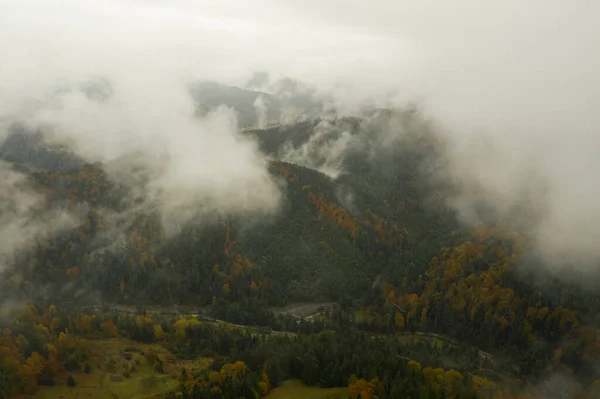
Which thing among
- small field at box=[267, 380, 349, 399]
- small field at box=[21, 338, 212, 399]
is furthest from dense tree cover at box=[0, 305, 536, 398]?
small field at box=[21, 338, 212, 399]

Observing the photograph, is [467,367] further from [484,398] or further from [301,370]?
[301,370]

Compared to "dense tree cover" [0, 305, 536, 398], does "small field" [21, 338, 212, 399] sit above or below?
below

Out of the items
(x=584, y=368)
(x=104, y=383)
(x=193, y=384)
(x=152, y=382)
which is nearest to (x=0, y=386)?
(x=104, y=383)

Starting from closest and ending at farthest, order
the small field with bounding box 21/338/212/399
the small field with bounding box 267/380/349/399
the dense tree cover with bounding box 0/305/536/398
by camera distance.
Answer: the dense tree cover with bounding box 0/305/536/398
the small field with bounding box 267/380/349/399
the small field with bounding box 21/338/212/399

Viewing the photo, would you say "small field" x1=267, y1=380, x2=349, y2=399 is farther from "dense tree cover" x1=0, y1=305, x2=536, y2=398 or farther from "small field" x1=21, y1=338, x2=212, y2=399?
"small field" x1=21, y1=338, x2=212, y2=399

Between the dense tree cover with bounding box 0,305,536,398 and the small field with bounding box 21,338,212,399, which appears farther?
the small field with bounding box 21,338,212,399

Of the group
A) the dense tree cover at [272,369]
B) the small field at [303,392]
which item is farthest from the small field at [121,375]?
the small field at [303,392]

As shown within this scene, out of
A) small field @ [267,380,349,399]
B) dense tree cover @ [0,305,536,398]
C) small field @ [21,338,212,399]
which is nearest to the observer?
dense tree cover @ [0,305,536,398]
